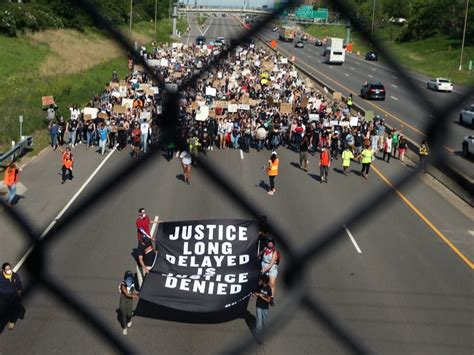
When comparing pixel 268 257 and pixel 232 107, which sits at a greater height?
pixel 232 107

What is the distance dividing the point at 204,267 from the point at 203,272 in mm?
187

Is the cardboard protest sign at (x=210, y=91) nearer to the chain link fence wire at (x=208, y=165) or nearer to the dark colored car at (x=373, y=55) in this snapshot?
the chain link fence wire at (x=208, y=165)

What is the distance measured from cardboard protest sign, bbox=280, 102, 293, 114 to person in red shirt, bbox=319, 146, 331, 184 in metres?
4.68

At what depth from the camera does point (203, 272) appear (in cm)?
514

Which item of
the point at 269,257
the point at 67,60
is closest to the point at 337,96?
the point at 269,257

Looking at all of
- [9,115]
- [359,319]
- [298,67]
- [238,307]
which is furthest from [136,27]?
[9,115]

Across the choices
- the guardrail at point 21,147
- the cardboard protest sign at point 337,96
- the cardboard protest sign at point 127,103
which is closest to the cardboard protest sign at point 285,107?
the cardboard protest sign at point 127,103

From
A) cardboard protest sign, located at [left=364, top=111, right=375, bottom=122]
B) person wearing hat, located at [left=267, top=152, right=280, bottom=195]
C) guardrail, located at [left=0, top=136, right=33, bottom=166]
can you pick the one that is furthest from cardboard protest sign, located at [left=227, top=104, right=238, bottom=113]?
guardrail, located at [left=0, top=136, right=33, bottom=166]

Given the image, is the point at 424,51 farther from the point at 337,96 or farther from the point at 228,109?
the point at 337,96

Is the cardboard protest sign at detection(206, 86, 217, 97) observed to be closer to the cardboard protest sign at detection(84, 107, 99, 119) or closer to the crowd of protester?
the crowd of protester

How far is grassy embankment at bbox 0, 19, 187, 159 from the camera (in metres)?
2.10

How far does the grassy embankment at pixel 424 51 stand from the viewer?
1821 millimetres

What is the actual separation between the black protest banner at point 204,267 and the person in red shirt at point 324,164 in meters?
3.36

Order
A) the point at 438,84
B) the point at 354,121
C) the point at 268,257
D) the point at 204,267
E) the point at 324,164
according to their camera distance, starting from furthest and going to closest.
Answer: the point at 324,164 → the point at 354,121 → the point at 268,257 → the point at 204,267 → the point at 438,84
